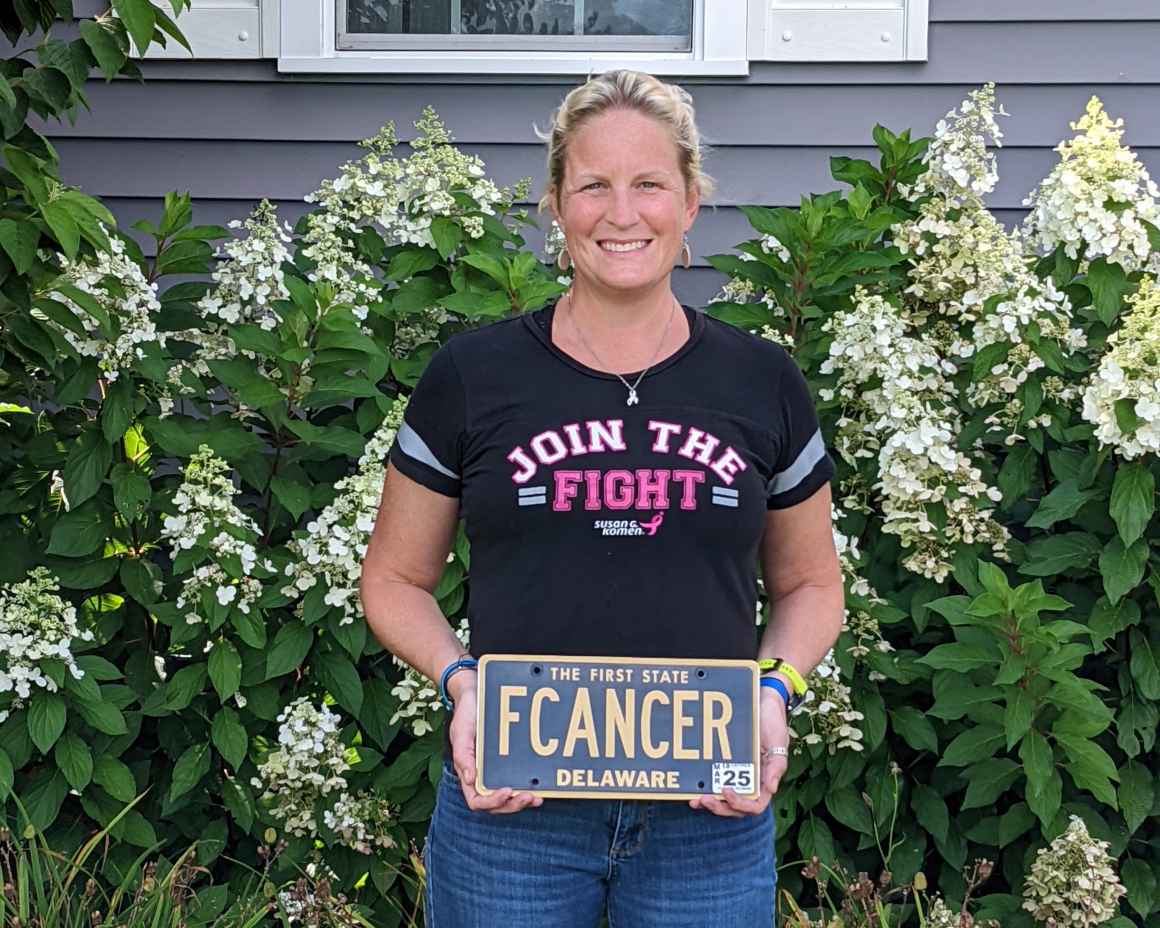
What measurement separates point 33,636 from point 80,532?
285mm

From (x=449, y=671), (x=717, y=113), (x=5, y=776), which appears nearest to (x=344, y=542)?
(x=5, y=776)

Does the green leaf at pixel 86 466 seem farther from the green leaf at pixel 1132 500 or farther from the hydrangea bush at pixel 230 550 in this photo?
the green leaf at pixel 1132 500

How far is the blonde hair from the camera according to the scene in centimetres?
192

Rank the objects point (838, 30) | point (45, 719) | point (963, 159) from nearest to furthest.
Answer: point (45, 719) < point (963, 159) < point (838, 30)

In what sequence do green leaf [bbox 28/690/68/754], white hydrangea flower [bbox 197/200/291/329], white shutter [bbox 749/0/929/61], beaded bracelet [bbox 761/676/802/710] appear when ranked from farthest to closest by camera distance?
white shutter [bbox 749/0/929/61] → white hydrangea flower [bbox 197/200/291/329] → green leaf [bbox 28/690/68/754] → beaded bracelet [bbox 761/676/802/710]

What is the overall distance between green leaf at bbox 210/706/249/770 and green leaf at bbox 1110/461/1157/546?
1914 millimetres

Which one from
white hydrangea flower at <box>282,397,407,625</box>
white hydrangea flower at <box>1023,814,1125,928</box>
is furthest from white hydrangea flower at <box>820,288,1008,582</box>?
white hydrangea flower at <box>282,397,407,625</box>

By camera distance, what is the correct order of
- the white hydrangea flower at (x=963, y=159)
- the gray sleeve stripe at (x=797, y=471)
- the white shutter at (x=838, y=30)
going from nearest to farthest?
the gray sleeve stripe at (x=797, y=471) → the white hydrangea flower at (x=963, y=159) → the white shutter at (x=838, y=30)

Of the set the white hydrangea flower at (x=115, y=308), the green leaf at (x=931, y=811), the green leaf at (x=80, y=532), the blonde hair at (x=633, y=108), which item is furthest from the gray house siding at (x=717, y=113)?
the blonde hair at (x=633, y=108)

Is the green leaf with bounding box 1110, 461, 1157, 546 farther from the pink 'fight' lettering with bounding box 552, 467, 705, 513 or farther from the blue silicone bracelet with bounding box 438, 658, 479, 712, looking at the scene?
the blue silicone bracelet with bounding box 438, 658, 479, 712

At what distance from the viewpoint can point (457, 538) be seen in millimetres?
3225

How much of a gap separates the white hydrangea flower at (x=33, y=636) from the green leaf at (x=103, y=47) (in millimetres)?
1085

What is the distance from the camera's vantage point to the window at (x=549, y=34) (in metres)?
4.55

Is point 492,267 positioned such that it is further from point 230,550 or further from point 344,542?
point 230,550
